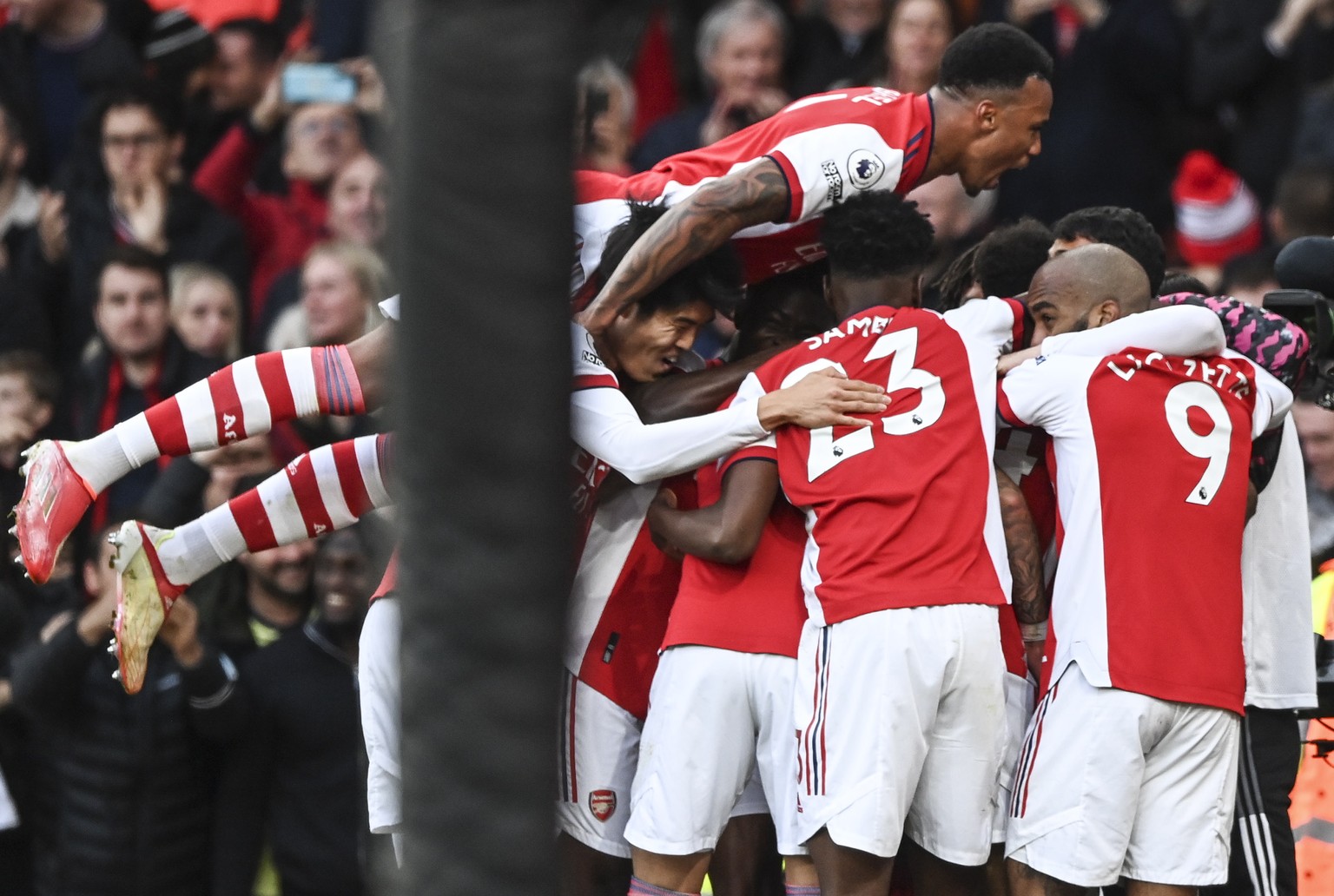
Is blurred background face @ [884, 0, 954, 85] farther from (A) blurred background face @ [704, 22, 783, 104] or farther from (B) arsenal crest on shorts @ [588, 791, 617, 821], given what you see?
(B) arsenal crest on shorts @ [588, 791, 617, 821]

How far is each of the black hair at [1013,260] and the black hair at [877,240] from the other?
0.52 meters

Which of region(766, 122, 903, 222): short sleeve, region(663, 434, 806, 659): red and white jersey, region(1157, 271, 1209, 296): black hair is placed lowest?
region(663, 434, 806, 659): red and white jersey

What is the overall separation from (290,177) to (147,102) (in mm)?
678

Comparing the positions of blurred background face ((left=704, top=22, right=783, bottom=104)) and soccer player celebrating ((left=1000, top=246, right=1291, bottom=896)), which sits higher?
blurred background face ((left=704, top=22, right=783, bottom=104))

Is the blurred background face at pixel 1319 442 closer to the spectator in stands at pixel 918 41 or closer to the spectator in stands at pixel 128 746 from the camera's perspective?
the spectator in stands at pixel 918 41

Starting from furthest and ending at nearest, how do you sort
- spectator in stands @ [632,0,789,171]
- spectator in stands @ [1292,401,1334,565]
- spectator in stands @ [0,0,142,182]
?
spectator in stands @ [0,0,142,182]
spectator in stands @ [632,0,789,171]
spectator in stands @ [1292,401,1334,565]

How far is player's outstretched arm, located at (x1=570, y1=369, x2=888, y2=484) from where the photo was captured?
13.3 ft

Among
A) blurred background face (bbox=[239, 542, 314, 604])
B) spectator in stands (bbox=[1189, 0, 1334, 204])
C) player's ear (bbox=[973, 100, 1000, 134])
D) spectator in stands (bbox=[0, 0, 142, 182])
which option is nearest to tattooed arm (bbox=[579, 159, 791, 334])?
player's ear (bbox=[973, 100, 1000, 134])

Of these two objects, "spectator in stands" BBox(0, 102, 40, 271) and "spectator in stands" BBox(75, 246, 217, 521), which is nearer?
"spectator in stands" BBox(75, 246, 217, 521)

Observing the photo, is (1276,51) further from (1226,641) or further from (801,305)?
(1226,641)

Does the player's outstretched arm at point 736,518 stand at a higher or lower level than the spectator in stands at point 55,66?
lower

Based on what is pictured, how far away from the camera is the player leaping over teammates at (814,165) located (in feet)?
13.8

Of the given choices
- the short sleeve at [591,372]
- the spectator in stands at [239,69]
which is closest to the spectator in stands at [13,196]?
the spectator in stands at [239,69]

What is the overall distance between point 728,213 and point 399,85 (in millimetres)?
3190
